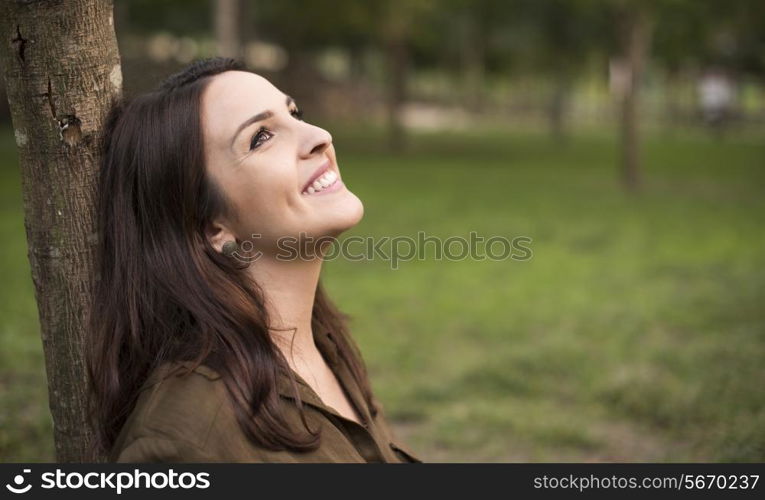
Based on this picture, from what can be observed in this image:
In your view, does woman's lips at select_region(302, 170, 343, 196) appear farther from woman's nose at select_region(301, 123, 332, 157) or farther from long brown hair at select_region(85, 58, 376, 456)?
long brown hair at select_region(85, 58, 376, 456)

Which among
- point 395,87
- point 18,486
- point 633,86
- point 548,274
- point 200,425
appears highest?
point 200,425

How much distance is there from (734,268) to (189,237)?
27.8ft

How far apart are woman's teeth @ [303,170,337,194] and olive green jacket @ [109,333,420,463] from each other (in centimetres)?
49

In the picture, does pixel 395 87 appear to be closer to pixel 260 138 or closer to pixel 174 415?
pixel 260 138

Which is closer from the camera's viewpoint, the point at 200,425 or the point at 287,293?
the point at 200,425

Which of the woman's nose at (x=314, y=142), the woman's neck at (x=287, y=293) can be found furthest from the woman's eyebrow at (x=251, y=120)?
the woman's neck at (x=287, y=293)

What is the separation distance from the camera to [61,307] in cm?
229

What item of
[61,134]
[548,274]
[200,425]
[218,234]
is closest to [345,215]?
[218,234]

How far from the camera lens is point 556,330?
7055 mm

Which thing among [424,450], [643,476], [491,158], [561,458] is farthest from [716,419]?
[491,158]

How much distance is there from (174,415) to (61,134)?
875mm

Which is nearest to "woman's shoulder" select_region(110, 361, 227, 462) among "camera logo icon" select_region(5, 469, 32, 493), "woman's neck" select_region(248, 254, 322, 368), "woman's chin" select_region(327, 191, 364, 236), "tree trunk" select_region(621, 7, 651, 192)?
"camera logo icon" select_region(5, 469, 32, 493)

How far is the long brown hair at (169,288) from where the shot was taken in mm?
1943

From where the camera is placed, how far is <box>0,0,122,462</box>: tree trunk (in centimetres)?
215
